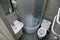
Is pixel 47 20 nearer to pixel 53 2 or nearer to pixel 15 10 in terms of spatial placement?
pixel 53 2

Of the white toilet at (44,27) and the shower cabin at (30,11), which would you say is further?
the white toilet at (44,27)

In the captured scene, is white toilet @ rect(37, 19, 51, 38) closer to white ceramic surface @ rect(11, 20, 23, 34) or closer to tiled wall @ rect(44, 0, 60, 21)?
tiled wall @ rect(44, 0, 60, 21)

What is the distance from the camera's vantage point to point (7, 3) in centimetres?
151

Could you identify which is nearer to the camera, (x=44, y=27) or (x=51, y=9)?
(x=51, y=9)

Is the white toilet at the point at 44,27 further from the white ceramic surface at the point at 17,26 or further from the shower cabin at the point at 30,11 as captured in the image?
the white ceramic surface at the point at 17,26

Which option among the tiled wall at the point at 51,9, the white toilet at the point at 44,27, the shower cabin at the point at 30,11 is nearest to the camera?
the shower cabin at the point at 30,11

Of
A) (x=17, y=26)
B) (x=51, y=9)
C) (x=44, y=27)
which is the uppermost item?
(x=51, y=9)

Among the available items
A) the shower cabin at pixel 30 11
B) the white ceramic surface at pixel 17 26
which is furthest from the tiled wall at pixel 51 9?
→ the white ceramic surface at pixel 17 26

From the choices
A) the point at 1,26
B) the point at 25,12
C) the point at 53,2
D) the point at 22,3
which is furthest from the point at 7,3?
the point at 53,2

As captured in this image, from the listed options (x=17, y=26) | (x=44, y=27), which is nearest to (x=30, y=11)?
(x=17, y=26)

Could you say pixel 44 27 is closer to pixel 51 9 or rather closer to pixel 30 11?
pixel 51 9

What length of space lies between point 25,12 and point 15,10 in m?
0.26

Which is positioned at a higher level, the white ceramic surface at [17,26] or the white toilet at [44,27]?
the white ceramic surface at [17,26]

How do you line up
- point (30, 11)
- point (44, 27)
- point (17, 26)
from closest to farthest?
point (30, 11)
point (17, 26)
point (44, 27)
